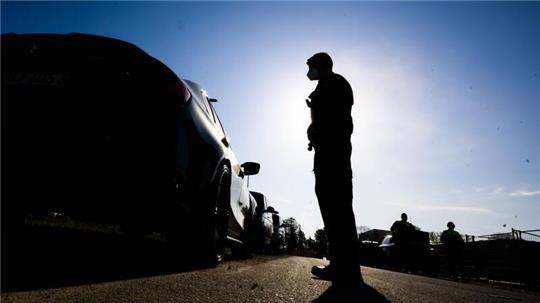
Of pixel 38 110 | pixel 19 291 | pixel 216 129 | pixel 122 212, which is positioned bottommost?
pixel 19 291

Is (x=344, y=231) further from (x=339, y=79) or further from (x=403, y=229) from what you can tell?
(x=403, y=229)

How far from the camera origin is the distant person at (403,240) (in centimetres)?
1089

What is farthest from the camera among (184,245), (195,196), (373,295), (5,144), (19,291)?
(184,245)

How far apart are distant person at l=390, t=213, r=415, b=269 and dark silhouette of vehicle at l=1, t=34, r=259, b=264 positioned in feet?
31.8

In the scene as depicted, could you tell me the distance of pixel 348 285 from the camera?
267 centimetres

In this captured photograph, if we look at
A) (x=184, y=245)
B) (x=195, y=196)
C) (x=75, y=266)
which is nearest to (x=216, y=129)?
(x=195, y=196)

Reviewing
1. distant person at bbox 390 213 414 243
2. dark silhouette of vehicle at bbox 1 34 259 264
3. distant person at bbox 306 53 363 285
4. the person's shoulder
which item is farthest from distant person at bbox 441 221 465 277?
dark silhouette of vehicle at bbox 1 34 259 264

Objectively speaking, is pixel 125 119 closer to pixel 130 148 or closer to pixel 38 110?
pixel 130 148

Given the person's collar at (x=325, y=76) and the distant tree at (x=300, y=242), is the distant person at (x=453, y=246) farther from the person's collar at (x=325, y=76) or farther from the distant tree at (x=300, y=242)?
the distant tree at (x=300, y=242)

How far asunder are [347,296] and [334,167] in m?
1.24

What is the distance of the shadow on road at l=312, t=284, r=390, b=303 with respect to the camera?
6.47 ft

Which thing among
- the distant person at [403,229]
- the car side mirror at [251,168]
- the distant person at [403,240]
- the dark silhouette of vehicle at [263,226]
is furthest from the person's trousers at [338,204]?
the distant person at [403,240]

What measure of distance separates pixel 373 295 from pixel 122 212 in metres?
1.92

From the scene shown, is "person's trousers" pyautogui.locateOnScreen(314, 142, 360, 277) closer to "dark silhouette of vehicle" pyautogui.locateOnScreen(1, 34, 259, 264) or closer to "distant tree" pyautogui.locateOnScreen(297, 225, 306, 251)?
"dark silhouette of vehicle" pyautogui.locateOnScreen(1, 34, 259, 264)
